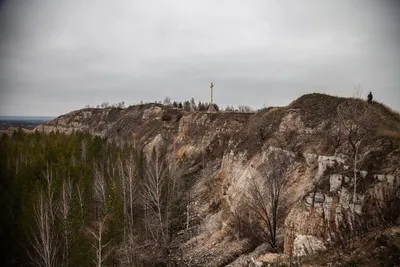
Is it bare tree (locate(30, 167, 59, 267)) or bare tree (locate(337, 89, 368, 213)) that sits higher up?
bare tree (locate(337, 89, 368, 213))

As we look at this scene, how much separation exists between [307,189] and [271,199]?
3000 millimetres

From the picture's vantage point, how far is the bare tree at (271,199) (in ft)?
66.3

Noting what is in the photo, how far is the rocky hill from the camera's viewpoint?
15.3m

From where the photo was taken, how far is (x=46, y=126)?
389ft

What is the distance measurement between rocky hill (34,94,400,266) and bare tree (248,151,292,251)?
183 mm

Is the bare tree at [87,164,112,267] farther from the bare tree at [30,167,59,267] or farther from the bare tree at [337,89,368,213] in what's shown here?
the bare tree at [337,89,368,213]

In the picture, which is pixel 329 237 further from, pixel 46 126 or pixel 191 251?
pixel 46 126

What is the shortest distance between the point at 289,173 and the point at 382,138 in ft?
26.6

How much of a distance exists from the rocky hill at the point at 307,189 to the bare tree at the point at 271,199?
183 millimetres

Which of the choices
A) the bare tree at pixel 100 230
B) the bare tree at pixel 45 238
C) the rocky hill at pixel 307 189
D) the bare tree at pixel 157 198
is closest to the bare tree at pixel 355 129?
the rocky hill at pixel 307 189

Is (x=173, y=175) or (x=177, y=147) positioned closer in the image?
(x=173, y=175)

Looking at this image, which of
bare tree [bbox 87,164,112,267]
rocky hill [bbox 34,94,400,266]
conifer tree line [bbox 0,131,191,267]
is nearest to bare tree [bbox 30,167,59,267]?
conifer tree line [bbox 0,131,191,267]

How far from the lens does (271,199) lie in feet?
71.9

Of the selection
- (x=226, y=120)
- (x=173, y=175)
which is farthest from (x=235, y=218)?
(x=226, y=120)
